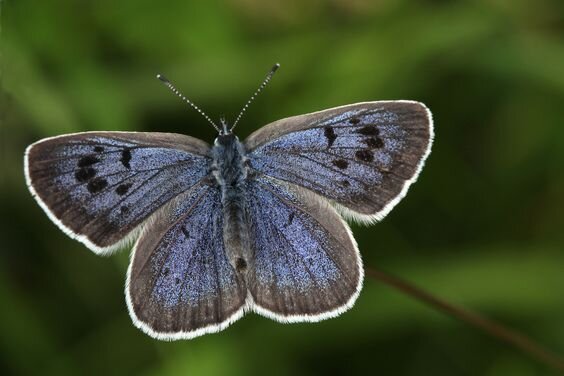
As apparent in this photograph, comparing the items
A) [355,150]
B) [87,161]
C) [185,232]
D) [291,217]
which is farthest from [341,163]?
[87,161]

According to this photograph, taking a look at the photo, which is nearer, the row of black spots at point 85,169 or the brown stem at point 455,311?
the brown stem at point 455,311

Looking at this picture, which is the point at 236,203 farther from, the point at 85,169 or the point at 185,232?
the point at 85,169

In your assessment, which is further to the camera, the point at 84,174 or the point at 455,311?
the point at 84,174

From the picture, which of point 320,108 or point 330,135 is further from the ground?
point 330,135

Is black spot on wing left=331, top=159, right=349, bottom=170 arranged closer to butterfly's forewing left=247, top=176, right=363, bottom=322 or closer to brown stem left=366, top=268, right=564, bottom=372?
butterfly's forewing left=247, top=176, right=363, bottom=322

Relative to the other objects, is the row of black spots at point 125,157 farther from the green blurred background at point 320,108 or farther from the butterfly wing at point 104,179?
the green blurred background at point 320,108

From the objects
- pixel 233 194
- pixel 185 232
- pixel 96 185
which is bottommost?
pixel 185 232

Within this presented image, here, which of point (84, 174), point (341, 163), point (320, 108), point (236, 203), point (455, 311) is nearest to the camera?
point (455, 311)

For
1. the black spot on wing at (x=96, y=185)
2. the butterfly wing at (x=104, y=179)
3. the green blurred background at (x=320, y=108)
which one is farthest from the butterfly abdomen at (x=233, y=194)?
the green blurred background at (x=320, y=108)

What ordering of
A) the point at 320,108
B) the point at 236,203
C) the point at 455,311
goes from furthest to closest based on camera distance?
the point at 320,108 → the point at 236,203 → the point at 455,311
